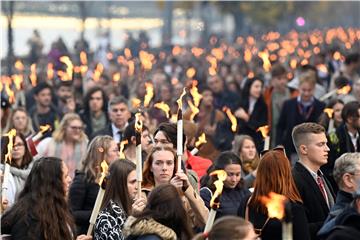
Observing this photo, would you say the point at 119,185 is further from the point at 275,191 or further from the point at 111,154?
the point at 111,154

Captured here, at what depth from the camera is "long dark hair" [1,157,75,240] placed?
1065 centimetres

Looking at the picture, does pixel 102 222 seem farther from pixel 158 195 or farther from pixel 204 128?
pixel 204 128

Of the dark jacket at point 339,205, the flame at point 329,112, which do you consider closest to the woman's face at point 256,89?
the flame at point 329,112

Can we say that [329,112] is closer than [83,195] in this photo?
No

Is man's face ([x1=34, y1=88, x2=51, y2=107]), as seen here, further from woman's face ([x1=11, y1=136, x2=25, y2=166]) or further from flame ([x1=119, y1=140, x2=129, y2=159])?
flame ([x1=119, y1=140, x2=129, y2=159])

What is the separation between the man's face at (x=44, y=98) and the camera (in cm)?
1967

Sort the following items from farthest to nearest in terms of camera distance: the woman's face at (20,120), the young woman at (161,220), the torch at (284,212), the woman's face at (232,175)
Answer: the woman's face at (20,120) < the woman's face at (232,175) < the young woman at (161,220) < the torch at (284,212)

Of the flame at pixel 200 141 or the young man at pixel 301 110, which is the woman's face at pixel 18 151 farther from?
the young man at pixel 301 110

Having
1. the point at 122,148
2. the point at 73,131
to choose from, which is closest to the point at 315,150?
the point at 122,148

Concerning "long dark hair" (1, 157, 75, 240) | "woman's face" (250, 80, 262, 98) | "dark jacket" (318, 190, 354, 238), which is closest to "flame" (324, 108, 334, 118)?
"woman's face" (250, 80, 262, 98)

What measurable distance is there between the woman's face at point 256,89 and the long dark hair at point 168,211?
32.0ft

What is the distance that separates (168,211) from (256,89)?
32.6 ft

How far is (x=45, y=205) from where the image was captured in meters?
10.8

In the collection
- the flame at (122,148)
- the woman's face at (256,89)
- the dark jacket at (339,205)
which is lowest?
the dark jacket at (339,205)
